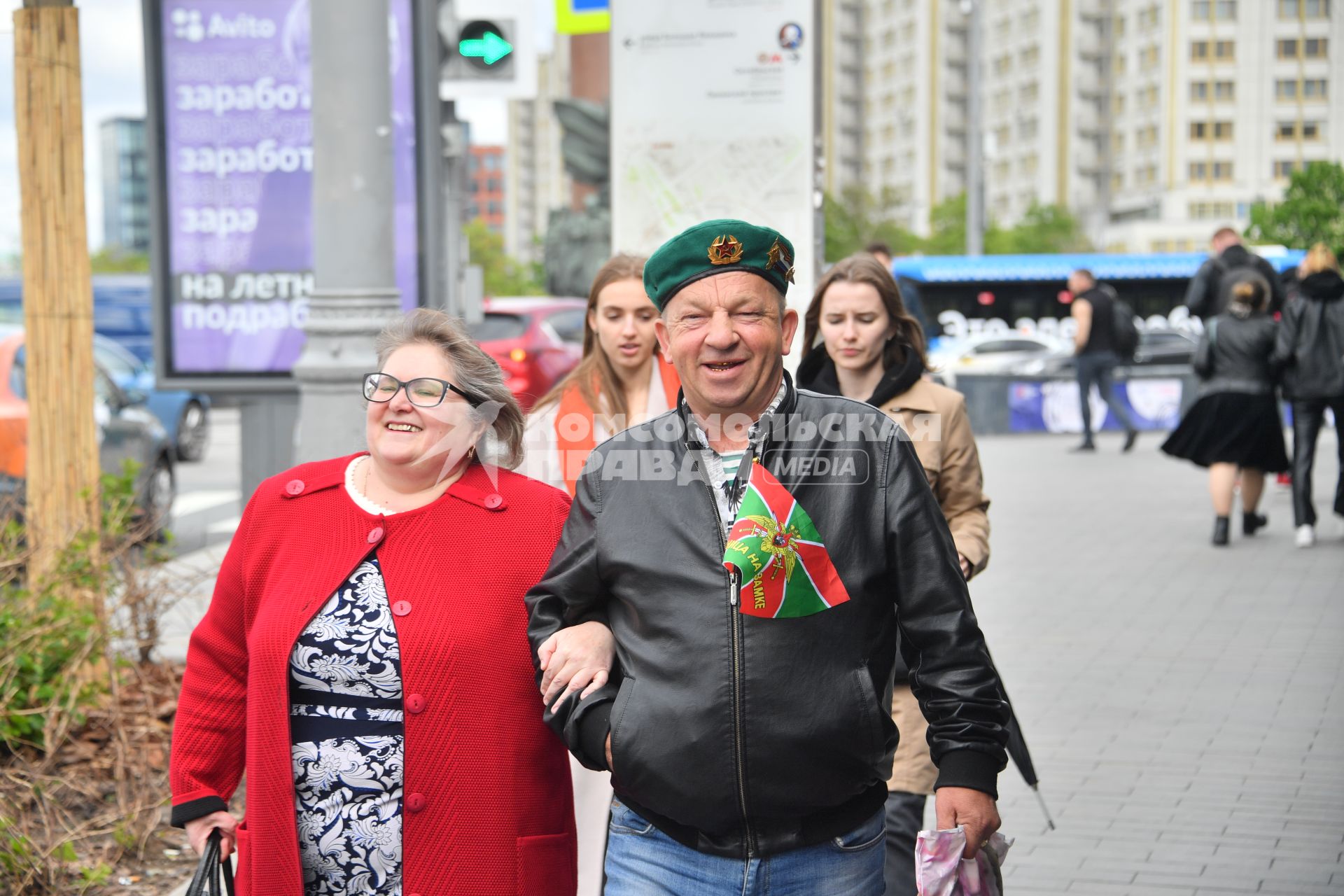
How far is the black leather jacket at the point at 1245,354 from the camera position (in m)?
10.7

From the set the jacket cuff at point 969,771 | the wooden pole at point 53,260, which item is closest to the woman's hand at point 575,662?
the jacket cuff at point 969,771

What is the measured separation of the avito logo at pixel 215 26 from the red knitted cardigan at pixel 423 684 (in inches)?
217

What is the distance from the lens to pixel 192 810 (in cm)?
291

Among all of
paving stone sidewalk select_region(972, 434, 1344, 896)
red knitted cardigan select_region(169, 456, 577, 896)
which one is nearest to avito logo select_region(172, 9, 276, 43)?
paving stone sidewalk select_region(972, 434, 1344, 896)

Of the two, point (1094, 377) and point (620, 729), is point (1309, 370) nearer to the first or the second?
point (1094, 377)

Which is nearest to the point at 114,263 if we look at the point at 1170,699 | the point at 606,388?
the point at 1170,699

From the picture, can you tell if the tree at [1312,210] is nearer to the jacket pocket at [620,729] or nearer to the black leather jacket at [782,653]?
the black leather jacket at [782,653]

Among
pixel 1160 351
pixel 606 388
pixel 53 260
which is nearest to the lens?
pixel 606 388

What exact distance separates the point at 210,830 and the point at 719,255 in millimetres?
1422

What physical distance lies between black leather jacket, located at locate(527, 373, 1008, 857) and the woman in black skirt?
8.62m

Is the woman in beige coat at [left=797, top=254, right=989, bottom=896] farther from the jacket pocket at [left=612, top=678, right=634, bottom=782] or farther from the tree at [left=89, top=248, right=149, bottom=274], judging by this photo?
the tree at [left=89, top=248, right=149, bottom=274]

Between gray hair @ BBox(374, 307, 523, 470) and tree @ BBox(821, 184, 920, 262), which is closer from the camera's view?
gray hair @ BBox(374, 307, 523, 470)

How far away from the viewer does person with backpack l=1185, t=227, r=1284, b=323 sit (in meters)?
14.4

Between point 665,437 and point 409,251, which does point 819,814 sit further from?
point 409,251
